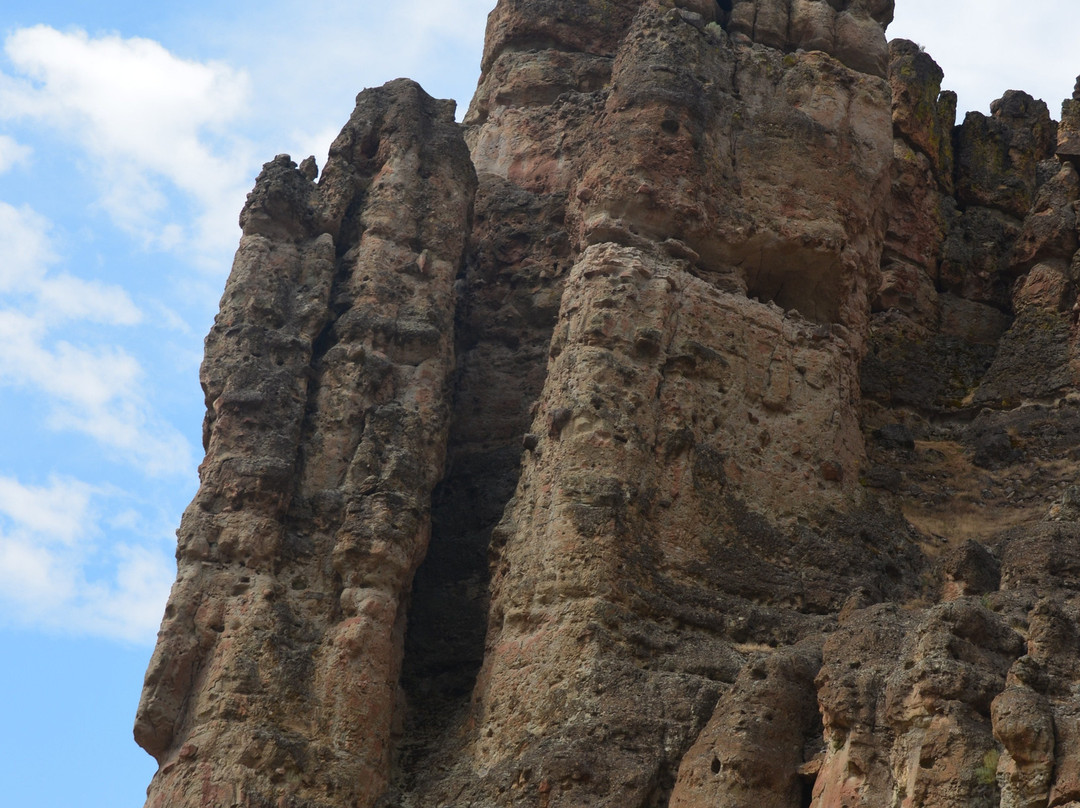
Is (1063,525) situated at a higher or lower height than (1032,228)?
lower

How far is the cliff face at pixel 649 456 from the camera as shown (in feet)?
57.3

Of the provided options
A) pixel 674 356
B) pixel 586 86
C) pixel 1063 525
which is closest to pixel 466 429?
pixel 674 356

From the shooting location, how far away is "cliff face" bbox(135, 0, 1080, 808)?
688 inches

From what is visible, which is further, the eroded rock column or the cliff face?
the eroded rock column

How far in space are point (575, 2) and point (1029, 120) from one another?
6117mm

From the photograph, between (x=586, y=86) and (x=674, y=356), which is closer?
(x=674, y=356)

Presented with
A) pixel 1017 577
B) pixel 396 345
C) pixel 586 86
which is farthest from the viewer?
pixel 586 86

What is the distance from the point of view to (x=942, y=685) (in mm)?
15773

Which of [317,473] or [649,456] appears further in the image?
[317,473]

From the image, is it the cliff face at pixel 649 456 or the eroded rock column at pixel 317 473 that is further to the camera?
the eroded rock column at pixel 317 473

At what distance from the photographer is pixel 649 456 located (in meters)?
20.4

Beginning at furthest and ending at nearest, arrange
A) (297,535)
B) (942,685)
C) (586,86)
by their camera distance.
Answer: (586,86) < (297,535) < (942,685)

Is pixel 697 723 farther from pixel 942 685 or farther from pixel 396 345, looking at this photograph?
pixel 396 345

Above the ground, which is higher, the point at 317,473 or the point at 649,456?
the point at 317,473
